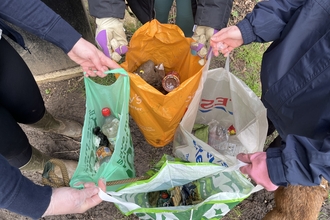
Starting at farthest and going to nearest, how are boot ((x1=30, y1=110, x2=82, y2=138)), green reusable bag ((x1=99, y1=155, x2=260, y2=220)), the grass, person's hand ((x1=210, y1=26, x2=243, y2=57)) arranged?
the grass, boot ((x1=30, y1=110, x2=82, y2=138)), person's hand ((x1=210, y1=26, x2=243, y2=57)), green reusable bag ((x1=99, y1=155, x2=260, y2=220))

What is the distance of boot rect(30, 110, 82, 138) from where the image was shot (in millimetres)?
1372

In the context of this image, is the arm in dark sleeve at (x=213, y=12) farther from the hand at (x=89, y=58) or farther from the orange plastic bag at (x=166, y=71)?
the hand at (x=89, y=58)

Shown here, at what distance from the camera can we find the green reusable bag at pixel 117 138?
103 cm

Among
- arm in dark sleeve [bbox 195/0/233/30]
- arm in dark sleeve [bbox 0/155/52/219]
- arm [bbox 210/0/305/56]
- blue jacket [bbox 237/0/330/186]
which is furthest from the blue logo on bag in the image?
arm in dark sleeve [bbox 0/155/52/219]

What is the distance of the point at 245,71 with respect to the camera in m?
1.89

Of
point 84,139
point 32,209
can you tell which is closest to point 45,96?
point 84,139

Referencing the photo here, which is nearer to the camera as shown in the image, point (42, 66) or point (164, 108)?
point (164, 108)

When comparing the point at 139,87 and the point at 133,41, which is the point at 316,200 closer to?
the point at 139,87

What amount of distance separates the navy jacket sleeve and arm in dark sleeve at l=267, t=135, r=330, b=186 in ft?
2.50

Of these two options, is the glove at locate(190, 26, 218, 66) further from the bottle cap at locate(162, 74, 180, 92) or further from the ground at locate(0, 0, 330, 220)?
the ground at locate(0, 0, 330, 220)

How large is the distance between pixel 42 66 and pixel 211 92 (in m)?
1.06

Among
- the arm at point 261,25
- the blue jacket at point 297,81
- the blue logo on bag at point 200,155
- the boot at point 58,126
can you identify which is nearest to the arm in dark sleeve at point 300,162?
the blue jacket at point 297,81

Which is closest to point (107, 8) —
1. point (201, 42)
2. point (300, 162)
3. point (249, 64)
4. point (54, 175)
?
point (201, 42)

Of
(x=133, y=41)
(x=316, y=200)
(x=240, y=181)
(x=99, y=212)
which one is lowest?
(x=99, y=212)
